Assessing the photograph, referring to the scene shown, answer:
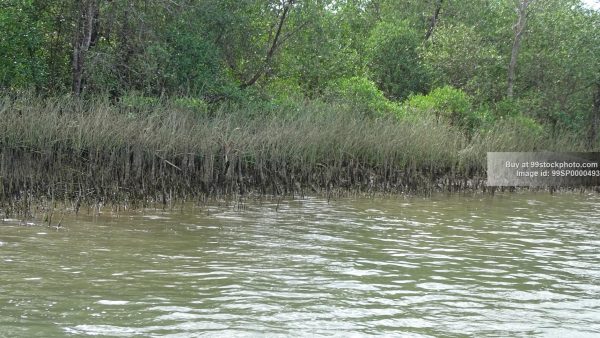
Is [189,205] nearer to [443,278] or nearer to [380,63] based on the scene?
[443,278]

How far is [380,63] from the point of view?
24.5m

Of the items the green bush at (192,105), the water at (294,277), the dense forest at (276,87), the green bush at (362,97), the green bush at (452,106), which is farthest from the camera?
the green bush at (452,106)

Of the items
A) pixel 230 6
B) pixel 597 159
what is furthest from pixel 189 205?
pixel 597 159

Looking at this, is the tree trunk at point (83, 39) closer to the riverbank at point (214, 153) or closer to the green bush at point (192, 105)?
the riverbank at point (214, 153)

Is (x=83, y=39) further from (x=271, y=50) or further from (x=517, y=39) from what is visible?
(x=517, y=39)

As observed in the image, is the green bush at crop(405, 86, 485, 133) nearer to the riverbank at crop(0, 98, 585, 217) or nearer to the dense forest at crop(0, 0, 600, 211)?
the dense forest at crop(0, 0, 600, 211)

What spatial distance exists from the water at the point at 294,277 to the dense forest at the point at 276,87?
1.94 metres

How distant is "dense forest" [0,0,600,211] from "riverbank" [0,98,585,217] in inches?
1.5

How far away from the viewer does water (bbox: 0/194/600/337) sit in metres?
5.50

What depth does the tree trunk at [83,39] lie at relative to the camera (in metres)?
14.9

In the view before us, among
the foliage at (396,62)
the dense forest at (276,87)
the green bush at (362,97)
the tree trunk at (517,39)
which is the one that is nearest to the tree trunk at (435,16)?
the dense forest at (276,87)

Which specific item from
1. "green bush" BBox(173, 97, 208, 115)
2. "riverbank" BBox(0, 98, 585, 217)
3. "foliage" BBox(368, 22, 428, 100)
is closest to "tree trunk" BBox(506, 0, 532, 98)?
"foliage" BBox(368, 22, 428, 100)

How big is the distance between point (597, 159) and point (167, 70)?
11742 millimetres

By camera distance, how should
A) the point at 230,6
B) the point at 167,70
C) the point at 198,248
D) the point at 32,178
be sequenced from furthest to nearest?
1. the point at 230,6
2. the point at 167,70
3. the point at 32,178
4. the point at 198,248
